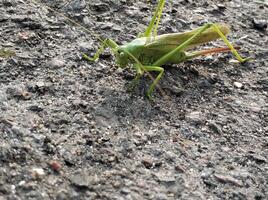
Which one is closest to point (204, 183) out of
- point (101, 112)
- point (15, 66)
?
point (101, 112)

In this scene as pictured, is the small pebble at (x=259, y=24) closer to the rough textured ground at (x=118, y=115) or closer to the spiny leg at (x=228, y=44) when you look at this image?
the rough textured ground at (x=118, y=115)

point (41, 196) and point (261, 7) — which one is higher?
point (261, 7)

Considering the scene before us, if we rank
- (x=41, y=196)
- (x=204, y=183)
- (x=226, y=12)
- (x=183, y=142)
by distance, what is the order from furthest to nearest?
1. (x=226, y=12)
2. (x=183, y=142)
3. (x=204, y=183)
4. (x=41, y=196)

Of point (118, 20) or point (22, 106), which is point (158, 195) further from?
point (118, 20)

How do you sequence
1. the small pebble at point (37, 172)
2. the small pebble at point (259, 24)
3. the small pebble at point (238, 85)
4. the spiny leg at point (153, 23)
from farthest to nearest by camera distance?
the small pebble at point (259, 24) < the spiny leg at point (153, 23) < the small pebble at point (238, 85) < the small pebble at point (37, 172)

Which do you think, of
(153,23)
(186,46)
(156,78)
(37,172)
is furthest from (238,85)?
(37,172)

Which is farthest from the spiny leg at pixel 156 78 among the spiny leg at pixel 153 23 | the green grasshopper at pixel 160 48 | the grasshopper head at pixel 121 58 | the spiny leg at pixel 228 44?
the spiny leg at pixel 228 44
